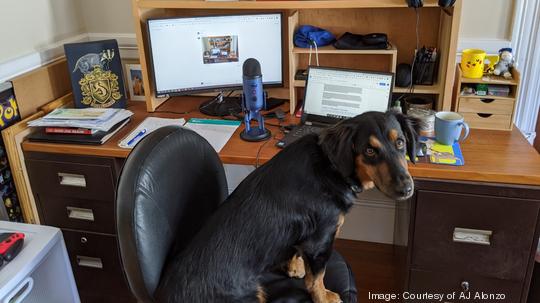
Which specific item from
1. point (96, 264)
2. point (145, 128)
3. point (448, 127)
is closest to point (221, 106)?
point (145, 128)

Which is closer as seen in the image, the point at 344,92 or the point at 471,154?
the point at 471,154

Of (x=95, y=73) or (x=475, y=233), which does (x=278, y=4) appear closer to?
(x=95, y=73)

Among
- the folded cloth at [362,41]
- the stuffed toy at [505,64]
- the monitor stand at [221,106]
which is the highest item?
the folded cloth at [362,41]

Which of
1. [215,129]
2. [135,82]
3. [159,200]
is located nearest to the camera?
[159,200]

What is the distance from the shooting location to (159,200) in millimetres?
1157

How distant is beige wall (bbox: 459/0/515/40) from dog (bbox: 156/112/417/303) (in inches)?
34.6

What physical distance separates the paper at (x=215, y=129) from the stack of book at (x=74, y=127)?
31 cm

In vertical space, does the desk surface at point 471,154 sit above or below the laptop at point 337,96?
below

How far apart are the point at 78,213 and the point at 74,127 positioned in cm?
35

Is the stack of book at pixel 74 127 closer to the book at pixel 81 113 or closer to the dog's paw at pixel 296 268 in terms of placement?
the book at pixel 81 113

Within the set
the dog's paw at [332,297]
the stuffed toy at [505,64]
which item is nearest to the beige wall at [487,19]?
the stuffed toy at [505,64]

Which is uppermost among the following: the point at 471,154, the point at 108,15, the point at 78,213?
the point at 108,15

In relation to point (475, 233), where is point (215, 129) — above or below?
above

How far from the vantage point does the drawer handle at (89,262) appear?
2.00 metres
